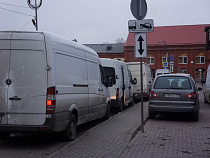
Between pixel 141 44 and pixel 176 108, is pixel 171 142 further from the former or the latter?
pixel 176 108

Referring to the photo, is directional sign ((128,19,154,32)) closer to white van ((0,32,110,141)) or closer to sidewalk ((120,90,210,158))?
white van ((0,32,110,141))

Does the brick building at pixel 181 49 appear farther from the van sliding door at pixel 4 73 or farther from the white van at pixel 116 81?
the van sliding door at pixel 4 73

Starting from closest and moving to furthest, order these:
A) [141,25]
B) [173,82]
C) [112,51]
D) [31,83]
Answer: [31,83], [141,25], [173,82], [112,51]

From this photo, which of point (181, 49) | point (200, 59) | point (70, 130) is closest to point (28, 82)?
point (70, 130)

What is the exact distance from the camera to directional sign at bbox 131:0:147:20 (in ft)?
29.4

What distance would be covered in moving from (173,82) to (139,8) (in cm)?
373

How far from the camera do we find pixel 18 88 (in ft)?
22.5

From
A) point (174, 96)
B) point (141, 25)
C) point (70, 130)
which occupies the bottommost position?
point (70, 130)

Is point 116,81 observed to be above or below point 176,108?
above

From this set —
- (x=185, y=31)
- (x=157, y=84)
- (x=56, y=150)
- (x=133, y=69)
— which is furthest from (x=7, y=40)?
(x=185, y=31)

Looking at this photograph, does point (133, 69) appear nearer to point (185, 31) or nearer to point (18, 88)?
point (18, 88)

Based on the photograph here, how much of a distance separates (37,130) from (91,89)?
310 centimetres

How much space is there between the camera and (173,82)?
11633mm

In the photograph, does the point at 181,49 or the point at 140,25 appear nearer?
the point at 140,25
